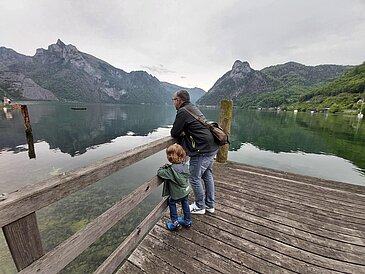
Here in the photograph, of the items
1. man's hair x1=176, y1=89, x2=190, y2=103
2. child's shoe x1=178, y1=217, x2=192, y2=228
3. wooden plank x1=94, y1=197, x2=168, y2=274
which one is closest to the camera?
wooden plank x1=94, y1=197, x2=168, y2=274

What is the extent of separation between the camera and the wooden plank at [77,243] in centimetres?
133

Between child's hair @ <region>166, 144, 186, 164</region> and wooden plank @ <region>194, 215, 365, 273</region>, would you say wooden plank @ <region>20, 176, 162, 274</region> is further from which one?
wooden plank @ <region>194, 215, 365, 273</region>

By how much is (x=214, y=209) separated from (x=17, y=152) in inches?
748

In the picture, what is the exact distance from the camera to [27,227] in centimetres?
123

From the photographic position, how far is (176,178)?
258cm

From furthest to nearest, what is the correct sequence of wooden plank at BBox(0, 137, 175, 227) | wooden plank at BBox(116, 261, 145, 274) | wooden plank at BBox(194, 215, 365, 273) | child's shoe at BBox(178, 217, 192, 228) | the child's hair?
child's shoe at BBox(178, 217, 192, 228) → the child's hair → wooden plank at BBox(194, 215, 365, 273) → wooden plank at BBox(116, 261, 145, 274) → wooden plank at BBox(0, 137, 175, 227)

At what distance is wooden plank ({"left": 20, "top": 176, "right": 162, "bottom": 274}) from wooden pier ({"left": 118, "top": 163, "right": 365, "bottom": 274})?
2.32 feet

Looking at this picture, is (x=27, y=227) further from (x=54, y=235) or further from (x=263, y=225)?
(x=54, y=235)

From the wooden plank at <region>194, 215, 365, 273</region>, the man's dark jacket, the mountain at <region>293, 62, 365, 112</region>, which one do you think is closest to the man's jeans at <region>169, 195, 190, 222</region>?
the wooden plank at <region>194, 215, 365, 273</region>

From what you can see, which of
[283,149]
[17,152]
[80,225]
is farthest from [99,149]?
[283,149]

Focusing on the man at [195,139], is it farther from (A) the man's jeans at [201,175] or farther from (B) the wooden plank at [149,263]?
(B) the wooden plank at [149,263]

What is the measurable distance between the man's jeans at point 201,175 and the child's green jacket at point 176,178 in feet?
1.01

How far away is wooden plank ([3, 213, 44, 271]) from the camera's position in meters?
1.16

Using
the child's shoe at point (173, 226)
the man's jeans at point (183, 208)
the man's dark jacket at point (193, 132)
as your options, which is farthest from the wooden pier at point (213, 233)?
the man's dark jacket at point (193, 132)
